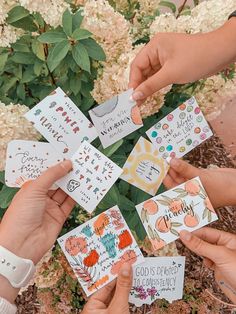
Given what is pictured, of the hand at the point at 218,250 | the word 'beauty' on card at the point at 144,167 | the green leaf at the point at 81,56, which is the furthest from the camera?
the word 'beauty' on card at the point at 144,167

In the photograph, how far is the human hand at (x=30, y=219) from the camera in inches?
55.1

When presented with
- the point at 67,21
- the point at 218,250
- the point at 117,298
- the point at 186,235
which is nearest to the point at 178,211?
the point at 186,235

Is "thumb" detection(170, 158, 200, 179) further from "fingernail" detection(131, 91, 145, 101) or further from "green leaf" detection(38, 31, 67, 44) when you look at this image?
"green leaf" detection(38, 31, 67, 44)

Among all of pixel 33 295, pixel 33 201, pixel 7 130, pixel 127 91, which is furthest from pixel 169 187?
pixel 33 295

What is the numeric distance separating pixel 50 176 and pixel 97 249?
296 millimetres

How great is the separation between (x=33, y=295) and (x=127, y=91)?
4.18 feet

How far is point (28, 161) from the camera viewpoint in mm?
1478

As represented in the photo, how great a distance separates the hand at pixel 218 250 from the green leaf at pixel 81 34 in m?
0.64

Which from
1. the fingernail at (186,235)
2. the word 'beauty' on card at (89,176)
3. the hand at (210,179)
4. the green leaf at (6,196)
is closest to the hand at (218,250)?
the fingernail at (186,235)

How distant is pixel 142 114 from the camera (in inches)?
61.6

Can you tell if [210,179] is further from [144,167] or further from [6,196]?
[6,196]

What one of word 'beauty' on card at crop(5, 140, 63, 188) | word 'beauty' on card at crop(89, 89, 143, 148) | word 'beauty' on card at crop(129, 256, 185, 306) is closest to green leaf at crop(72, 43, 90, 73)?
word 'beauty' on card at crop(89, 89, 143, 148)

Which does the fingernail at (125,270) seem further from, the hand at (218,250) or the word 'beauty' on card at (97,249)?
the hand at (218,250)

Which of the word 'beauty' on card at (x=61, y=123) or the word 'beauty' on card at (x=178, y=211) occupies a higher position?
the word 'beauty' on card at (x=61, y=123)
